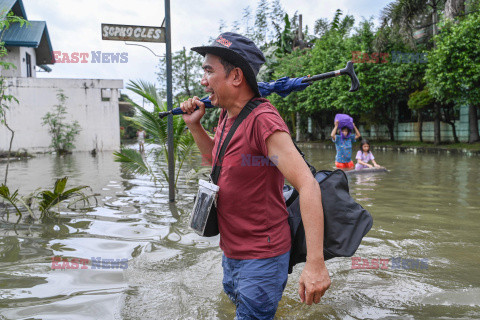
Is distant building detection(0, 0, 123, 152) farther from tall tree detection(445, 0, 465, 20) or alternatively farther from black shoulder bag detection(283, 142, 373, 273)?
black shoulder bag detection(283, 142, 373, 273)

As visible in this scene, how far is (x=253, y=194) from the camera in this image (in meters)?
1.99

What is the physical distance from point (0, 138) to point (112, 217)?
18011mm

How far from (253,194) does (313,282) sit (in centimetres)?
49

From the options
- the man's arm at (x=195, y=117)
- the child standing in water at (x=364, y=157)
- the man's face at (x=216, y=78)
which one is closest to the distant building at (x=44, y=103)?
the child standing in water at (x=364, y=157)

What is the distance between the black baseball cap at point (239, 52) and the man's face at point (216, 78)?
40 mm

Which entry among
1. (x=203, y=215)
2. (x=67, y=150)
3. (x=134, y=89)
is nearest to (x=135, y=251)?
(x=203, y=215)

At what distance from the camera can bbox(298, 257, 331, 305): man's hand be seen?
181cm

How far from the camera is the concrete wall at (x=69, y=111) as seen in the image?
21.3 meters

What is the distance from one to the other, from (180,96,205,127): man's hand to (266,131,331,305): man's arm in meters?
0.77

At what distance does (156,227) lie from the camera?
5570 millimetres

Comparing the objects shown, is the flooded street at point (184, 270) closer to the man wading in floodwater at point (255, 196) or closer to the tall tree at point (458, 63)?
the man wading in floodwater at point (255, 196)

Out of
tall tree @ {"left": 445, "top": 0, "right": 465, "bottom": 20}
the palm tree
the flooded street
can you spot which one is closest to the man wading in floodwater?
the flooded street

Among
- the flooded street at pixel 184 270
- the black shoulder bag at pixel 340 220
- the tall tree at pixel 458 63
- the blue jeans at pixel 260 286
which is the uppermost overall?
the tall tree at pixel 458 63

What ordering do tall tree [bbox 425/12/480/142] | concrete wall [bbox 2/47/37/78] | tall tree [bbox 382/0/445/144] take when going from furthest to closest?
concrete wall [bbox 2/47/37/78] < tall tree [bbox 382/0/445/144] < tall tree [bbox 425/12/480/142]
